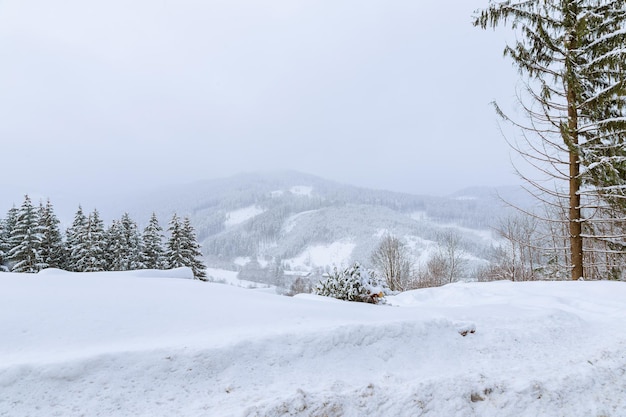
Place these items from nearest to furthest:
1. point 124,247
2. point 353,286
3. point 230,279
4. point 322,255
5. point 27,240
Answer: point 353,286 → point 27,240 → point 124,247 → point 230,279 → point 322,255

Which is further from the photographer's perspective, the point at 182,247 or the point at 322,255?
the point at 322,255

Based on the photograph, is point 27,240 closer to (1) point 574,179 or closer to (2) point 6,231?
(2) point 6,231

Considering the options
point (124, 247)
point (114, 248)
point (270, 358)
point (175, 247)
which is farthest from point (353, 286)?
point (114, 248)

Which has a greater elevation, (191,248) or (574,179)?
(574,179)

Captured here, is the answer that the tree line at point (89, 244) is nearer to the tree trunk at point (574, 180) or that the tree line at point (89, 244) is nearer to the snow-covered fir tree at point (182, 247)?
the snow-covered fir tree at point (182, 247)

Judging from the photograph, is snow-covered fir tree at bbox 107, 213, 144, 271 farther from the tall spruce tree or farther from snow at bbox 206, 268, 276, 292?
snow at bbox 206, 268, 276, 292

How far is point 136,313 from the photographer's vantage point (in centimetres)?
421

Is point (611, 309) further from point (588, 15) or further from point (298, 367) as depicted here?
point (588, 15)

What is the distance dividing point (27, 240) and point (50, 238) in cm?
214

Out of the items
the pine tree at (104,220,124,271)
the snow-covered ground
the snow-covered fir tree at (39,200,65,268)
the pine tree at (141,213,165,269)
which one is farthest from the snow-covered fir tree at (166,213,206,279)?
the snow-covered ground

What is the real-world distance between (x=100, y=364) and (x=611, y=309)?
853cm

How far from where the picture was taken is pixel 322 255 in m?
149

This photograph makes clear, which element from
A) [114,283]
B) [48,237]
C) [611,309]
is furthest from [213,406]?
[48,237]

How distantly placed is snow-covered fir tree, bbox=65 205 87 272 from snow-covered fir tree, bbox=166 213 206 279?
6481 mm
